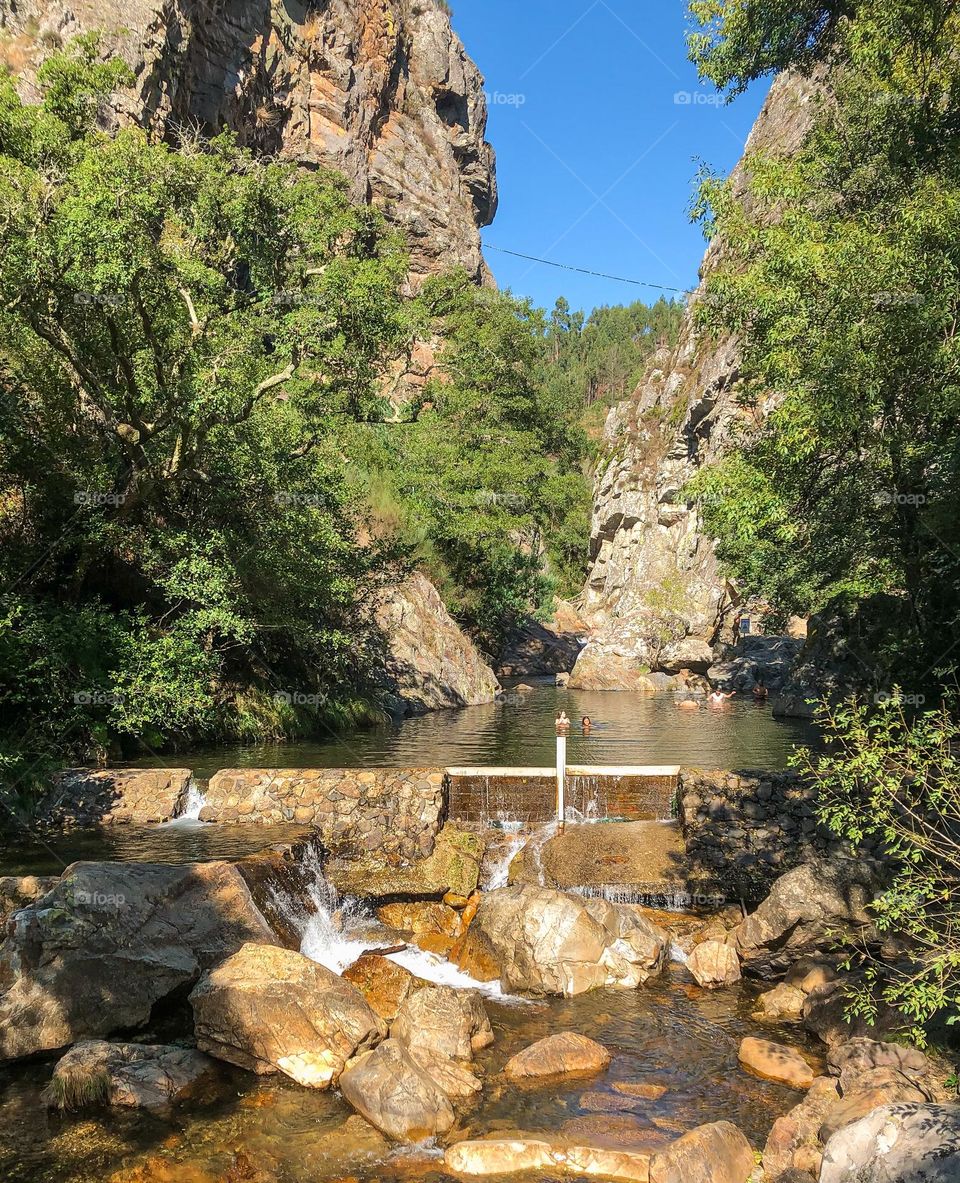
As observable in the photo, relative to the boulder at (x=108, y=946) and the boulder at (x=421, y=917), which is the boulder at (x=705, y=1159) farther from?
the boulder at (x=421, y=917)

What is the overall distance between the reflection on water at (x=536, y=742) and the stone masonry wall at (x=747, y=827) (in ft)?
7.31

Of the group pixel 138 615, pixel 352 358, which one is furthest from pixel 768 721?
pixel 138 615

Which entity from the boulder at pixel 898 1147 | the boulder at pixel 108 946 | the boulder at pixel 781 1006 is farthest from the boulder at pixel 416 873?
the boulder at pixel 898 1147

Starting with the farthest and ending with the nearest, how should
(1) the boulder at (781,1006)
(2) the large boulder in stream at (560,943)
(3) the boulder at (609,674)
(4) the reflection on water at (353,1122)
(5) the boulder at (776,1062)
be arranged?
1. (3) the boulder at (609,674)
2. (2) the large boulder in stream at (560,943)
3. (1) the boulder at (781,1006)
4. (5) the boulder at (776,1062)
5. (4) the reflection on water at (353,1122)

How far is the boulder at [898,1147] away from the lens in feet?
17.5

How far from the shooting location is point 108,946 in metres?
9.15

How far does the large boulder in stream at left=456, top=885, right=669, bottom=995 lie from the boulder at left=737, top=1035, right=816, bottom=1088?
6.96ft

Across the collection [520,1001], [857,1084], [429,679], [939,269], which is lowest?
[520,1001]

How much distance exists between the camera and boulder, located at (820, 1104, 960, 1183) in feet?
17.5

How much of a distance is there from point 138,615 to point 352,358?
838 cm

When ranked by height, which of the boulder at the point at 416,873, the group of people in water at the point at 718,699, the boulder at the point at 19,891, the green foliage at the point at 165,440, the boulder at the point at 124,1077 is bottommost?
the boulder at the point at 124,1077

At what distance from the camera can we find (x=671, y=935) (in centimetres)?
1218

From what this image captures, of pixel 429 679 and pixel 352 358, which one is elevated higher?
pixel 352 358

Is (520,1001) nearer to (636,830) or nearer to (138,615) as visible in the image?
(636,830)
